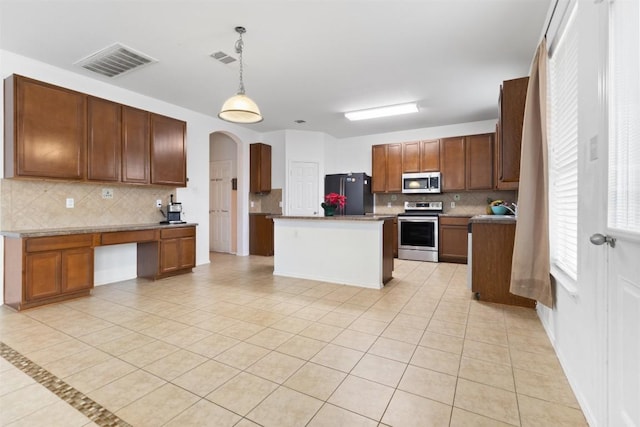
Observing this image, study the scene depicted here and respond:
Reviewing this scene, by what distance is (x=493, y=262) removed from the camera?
3.40 m

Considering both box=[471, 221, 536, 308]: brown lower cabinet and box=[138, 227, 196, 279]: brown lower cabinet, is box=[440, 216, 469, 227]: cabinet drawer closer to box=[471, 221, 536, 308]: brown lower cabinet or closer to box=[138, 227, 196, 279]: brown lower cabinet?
box=[471, 221, 536, 308]: brown lower cabinet

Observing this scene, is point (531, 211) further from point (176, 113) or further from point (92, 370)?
point (176, 113)

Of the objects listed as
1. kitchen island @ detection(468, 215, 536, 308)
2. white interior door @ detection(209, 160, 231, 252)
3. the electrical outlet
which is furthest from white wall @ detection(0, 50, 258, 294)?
kitchen island @ detection(468, 215, 536, 308)

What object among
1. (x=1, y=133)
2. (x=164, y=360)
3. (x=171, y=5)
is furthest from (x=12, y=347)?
(x=171, y=5)

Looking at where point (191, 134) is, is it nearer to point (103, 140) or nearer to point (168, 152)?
point (168, 152)

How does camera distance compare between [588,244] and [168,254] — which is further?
[168,254]

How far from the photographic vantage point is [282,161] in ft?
22.5

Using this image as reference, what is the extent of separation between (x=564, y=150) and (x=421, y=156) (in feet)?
13.6

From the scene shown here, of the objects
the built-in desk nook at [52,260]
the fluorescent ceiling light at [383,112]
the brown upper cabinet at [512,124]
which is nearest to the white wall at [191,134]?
the built-in desk nook at [52,260]

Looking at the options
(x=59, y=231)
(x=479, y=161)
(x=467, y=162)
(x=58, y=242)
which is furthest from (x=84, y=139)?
(x=479, y=161)

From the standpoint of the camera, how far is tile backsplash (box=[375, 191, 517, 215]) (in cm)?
602

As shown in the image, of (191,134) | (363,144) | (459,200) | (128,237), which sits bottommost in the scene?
(128,237)

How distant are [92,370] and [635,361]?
2913 mm

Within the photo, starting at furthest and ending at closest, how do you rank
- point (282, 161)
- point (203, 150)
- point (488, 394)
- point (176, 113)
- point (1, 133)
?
point (282, 161) < point (203, 150) < point (176, 113) < point (1, 133) < point (488, 394)
